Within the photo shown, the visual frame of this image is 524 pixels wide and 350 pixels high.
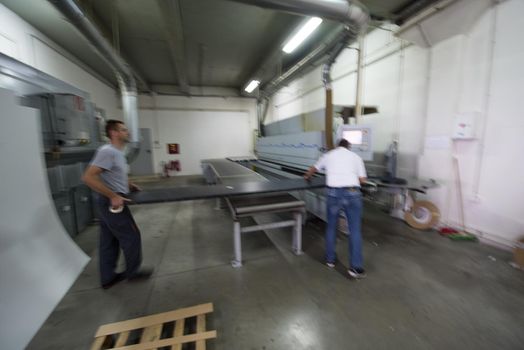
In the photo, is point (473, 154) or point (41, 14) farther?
point (41, 14)

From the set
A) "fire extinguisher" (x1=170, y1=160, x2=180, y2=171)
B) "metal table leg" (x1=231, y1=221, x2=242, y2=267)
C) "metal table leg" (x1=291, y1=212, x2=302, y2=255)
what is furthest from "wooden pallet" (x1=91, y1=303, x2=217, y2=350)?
"fire extinguisher" (x1=170, y1=160, x2=180, y2=171)

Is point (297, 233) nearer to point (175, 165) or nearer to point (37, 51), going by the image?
point (37, 51)

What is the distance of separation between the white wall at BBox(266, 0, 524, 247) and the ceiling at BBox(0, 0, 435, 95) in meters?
0.77

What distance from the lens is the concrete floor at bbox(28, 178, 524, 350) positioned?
60.9 inches

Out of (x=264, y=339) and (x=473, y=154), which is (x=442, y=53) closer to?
(x=473, y=154)

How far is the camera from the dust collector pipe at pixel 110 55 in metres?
2.61

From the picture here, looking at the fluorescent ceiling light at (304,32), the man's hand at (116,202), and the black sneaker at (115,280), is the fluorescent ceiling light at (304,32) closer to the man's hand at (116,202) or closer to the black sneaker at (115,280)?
the man's hand at (116,202)

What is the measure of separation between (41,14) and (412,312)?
249 inches

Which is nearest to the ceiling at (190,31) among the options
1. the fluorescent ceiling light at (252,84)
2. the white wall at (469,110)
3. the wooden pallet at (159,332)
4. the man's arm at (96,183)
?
the fluorescent ceiling light at (252,84)

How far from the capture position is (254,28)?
4.40 m

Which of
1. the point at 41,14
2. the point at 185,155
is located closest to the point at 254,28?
the point at 41,14

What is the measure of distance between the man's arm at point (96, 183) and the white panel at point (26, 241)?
0.71 m

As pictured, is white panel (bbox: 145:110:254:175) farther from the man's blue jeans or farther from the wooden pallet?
the wooden pallet

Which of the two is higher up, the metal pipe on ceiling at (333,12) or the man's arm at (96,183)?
the metal pipe on ceiling at (333,12)
